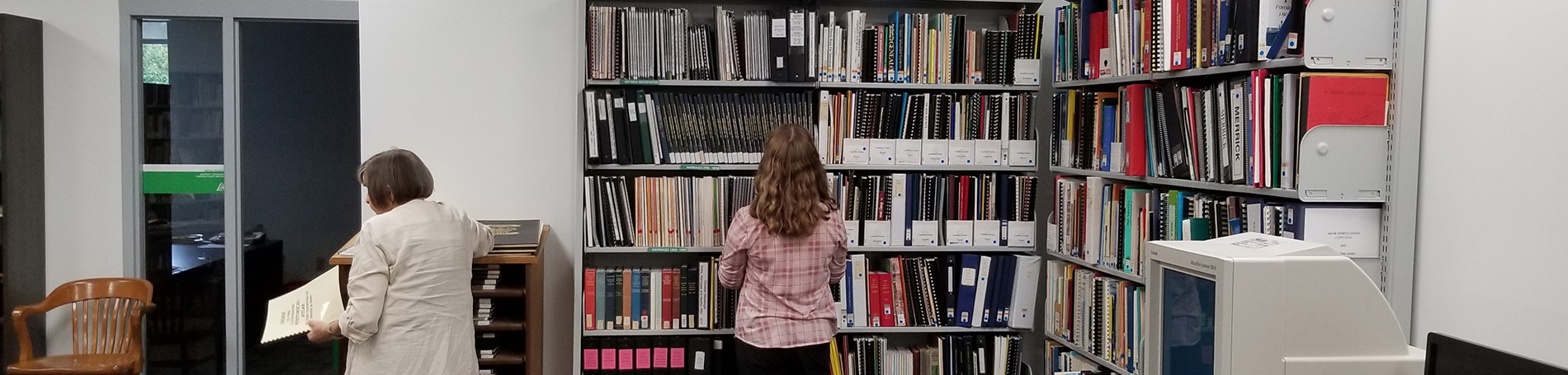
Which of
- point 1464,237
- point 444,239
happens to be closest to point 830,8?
point 444,239

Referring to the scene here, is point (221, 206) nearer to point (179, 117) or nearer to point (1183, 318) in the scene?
point (179, 117)

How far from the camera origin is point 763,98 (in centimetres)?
385

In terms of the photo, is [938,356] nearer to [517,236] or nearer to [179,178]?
[517,236]

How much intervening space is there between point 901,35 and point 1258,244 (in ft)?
6.53

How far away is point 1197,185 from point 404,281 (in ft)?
7.87

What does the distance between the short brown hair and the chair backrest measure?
74.0 inches

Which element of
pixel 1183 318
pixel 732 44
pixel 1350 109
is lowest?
pixel 1183 318

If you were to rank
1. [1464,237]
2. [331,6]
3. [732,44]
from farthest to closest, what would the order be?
[331,6] → [732,44] → [1464,237]

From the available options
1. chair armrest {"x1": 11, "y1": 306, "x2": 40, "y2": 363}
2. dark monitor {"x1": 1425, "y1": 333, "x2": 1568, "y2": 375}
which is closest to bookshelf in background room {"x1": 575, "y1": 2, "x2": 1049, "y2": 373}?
dark monitor {"x1": 1425, "y1": 333, "x2": 1568, "y2": 375}

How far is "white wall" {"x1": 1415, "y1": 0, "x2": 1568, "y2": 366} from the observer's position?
215 cm

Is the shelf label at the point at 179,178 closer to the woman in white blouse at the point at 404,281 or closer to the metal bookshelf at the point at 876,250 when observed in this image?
the woman in white blouse at the point at 404,281

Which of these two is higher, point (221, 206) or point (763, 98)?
point (763, 98)

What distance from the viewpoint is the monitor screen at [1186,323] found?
209 cm

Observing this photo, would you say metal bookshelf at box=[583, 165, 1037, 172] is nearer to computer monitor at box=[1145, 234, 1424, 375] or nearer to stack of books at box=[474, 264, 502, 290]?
stack of books at box=[474, 264, 502, 290]
